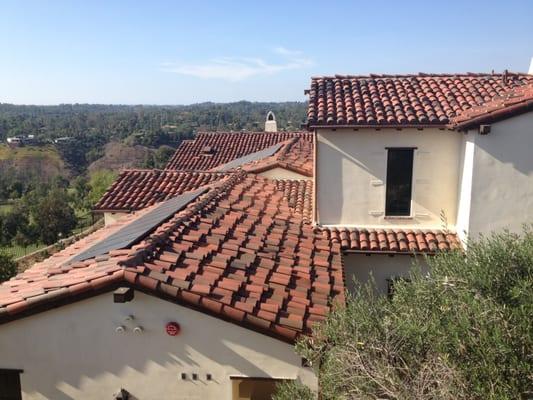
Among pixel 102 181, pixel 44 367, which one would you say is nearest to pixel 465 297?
pixel 44 367

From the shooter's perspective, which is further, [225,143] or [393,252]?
[225,143]

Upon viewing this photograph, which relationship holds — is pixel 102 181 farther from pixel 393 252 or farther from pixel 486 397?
pixel 486 397

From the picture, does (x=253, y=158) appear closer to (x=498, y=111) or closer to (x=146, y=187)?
(x=146, y=187)

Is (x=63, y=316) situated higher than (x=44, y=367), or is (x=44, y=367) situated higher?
(x=63, y=316)

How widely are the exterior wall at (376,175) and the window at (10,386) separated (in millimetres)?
7140

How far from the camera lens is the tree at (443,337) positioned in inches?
171

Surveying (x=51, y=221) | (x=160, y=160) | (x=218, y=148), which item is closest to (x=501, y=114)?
(x=218, y=148)

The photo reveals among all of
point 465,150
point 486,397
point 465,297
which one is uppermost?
point 465,150

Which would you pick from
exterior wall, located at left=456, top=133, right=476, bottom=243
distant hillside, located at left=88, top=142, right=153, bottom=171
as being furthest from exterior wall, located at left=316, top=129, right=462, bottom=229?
distant hillside, located at left=88, top=142, right=153, bottom=171

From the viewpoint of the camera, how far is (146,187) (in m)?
15.7

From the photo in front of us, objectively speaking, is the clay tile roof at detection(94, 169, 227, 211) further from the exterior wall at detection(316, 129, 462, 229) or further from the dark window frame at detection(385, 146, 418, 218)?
the dark window frame at detection(385, 146, 418, 218)

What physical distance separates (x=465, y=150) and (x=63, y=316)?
8.62 meters

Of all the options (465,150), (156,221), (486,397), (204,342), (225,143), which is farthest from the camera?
(225,143)

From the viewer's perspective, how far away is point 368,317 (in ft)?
17.2
